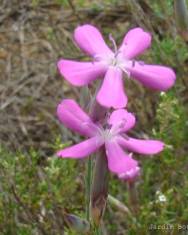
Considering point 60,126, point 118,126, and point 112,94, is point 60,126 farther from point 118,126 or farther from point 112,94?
point 112,94

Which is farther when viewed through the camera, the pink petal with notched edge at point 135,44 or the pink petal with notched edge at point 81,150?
the pink petal with notched edge at point 135,44

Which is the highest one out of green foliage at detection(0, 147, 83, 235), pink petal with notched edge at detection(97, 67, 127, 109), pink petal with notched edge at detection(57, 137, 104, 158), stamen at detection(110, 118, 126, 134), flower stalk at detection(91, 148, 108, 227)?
pink petal with notched edge at detection(97, 67, 127, 109)

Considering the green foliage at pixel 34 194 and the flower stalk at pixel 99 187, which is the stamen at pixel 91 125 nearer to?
the flower stalk at pixel 99 187

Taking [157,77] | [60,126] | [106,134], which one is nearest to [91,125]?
[106,134]

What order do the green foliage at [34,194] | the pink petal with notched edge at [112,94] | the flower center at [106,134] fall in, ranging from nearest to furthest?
the pink petal with notched edge at [112,94] → the flower center at [106,134] → the green foliage at [34,194]

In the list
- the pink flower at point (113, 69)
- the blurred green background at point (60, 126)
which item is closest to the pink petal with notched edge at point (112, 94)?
the pink flower at point (113, 69)

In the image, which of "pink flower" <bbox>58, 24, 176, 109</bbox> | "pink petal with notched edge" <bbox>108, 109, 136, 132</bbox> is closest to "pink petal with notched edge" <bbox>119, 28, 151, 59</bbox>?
"pink flower" <bbox>58, 24, 176, 109</bbox>

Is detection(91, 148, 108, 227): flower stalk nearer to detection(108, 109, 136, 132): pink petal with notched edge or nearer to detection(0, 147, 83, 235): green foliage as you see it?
detection(108, 109, 136, 132): pink petal with notched edge
